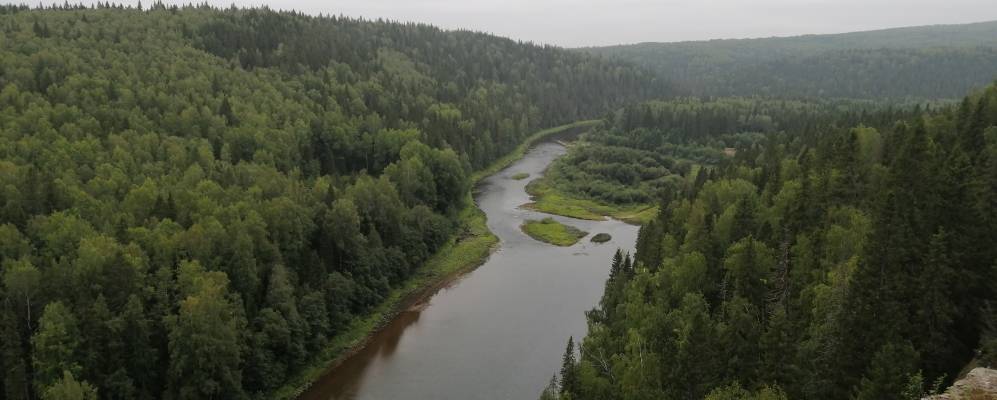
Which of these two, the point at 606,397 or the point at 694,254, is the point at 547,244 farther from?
the point at 606,397

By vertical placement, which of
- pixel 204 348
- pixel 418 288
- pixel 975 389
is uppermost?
pixel 975 389

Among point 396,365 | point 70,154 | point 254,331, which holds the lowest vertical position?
point 396,365

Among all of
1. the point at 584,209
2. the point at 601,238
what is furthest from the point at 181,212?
the point at 584,209

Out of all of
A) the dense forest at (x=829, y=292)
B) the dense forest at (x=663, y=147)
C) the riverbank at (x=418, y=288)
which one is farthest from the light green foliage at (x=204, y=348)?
the dense forest at (x=663, y=147)

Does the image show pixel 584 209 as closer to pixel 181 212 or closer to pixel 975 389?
pixel 181 212

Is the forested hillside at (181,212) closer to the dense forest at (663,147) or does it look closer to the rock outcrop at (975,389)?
the dense forest at (663,147)

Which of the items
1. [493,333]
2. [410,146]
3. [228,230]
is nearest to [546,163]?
[410,146]
